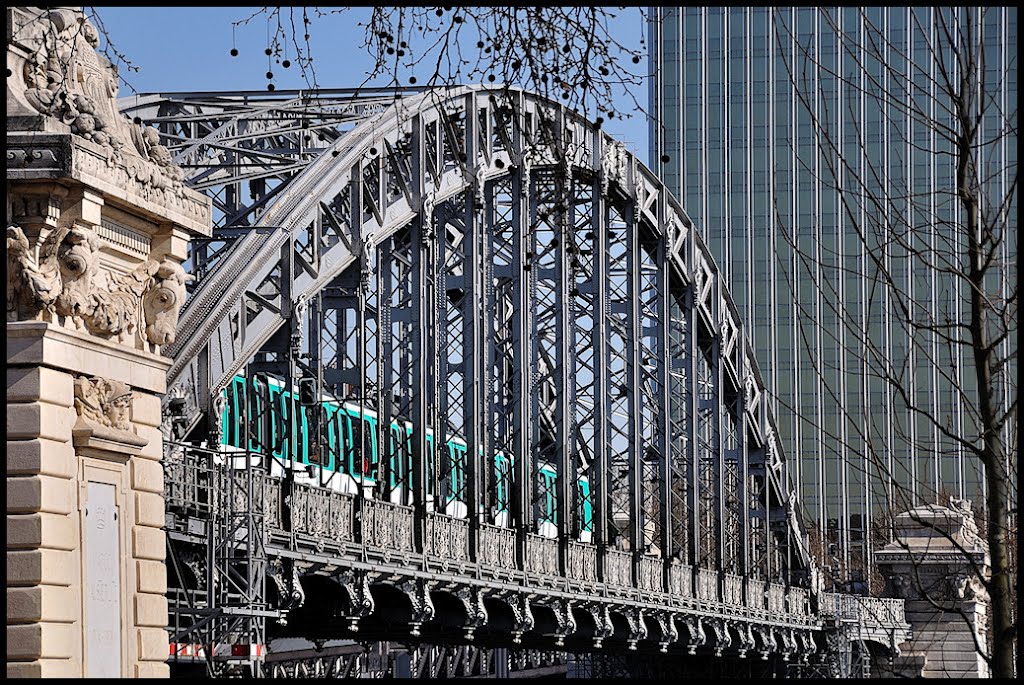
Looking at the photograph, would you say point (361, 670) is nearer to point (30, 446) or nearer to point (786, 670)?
point (786, 670)

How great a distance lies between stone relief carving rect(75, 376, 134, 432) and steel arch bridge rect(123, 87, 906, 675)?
358 centimetres

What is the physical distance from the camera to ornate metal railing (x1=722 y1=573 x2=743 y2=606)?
53031mm

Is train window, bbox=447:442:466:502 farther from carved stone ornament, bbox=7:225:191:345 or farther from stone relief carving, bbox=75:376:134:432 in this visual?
stone relief carving, bbox=75:376:134:432

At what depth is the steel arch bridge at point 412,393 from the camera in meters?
25.7

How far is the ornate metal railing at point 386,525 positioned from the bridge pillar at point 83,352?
570 inches

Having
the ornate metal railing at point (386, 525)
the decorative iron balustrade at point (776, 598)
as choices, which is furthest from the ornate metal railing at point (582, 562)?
the decorative iron balustrade at point (776, 598)

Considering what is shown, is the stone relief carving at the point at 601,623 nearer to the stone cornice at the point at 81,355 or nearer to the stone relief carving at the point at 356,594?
the stone relief carving at the point at 356,594

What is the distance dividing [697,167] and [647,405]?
42.6 m

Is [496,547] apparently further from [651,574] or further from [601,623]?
[651,574]

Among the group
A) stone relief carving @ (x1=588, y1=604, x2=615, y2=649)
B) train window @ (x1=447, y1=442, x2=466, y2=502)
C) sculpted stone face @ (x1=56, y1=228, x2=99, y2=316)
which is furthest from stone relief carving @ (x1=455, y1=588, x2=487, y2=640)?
sculpted stone face @ (x1=56, y1=228, x2=99, y2=316)

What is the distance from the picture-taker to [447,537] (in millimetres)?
33375

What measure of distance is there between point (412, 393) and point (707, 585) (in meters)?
16.2

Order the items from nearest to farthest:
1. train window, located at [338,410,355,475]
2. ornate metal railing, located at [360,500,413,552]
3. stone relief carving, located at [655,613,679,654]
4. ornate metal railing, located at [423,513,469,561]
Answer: ornate metal railing, located at [360,500,413,552] → ornate metal railing, located at [423,513,469,561] → train window, located at [338,410,355,475] → stone relief carving, located at [655,613,679,654]

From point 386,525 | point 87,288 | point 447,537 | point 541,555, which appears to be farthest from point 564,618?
point 87,288
